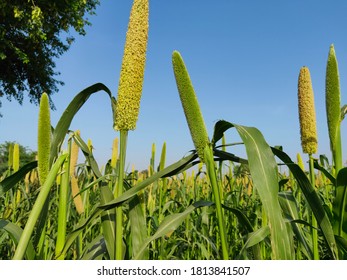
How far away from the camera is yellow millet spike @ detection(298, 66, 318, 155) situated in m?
1.31

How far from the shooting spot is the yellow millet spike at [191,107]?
0.98 m

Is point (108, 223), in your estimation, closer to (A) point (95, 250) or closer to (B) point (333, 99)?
(A) point (95, 250)

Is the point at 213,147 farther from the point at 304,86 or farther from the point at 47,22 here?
the point at 47,22

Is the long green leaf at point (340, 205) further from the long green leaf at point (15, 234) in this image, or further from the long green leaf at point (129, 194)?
the long green leaf at point (15, 234)

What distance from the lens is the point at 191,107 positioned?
98 centimetres

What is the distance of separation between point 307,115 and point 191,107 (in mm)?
544

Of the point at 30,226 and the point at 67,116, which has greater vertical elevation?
the point at 67,116

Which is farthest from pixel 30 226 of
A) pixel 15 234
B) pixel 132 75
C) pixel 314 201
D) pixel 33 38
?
pixel 33 38

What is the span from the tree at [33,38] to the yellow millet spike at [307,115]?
12062 millimetres

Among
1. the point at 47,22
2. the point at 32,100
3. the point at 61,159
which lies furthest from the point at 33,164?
the point at 32,100

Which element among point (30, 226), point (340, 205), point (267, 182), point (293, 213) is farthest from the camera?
point (293, 213)

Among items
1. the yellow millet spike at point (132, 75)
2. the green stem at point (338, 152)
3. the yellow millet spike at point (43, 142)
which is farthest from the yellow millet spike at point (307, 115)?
the yellow millet spike at point (43, 142)
